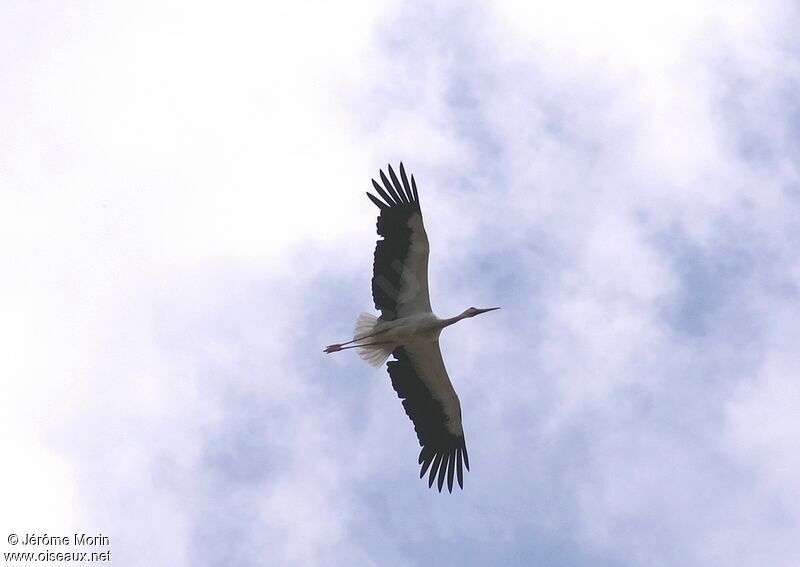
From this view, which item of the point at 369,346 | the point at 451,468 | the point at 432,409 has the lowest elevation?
the point at 451,468

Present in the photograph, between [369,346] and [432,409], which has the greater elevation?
[369,346]

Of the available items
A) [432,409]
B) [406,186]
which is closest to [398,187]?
[406,186]

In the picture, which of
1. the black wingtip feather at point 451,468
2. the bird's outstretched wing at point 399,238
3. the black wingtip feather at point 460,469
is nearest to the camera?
the bird's outstretched wing at point 399,238

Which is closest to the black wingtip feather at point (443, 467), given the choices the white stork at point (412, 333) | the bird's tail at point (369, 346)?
the white stork at point (412, 333)

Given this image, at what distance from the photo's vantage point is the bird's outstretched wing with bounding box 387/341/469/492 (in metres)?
20.3

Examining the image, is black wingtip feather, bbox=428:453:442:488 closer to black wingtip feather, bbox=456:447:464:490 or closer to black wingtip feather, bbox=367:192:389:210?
black wingtip feather, bbox=456:447:464:490

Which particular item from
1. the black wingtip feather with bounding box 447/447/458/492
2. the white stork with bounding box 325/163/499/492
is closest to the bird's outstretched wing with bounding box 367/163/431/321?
the white stork with bounding box 325/163/499/492

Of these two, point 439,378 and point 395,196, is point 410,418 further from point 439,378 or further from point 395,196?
point 395,196

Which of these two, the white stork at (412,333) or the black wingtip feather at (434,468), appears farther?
the black wingtip feather at (434,468)

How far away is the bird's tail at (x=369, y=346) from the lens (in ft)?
65.2

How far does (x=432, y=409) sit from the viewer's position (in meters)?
20.6

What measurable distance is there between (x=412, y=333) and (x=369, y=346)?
758 millimetres

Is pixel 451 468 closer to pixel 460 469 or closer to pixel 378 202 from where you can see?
pixel 460 469

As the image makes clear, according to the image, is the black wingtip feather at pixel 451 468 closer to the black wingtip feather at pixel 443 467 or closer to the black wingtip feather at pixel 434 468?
the black wingtip feather at pixel 443 467
